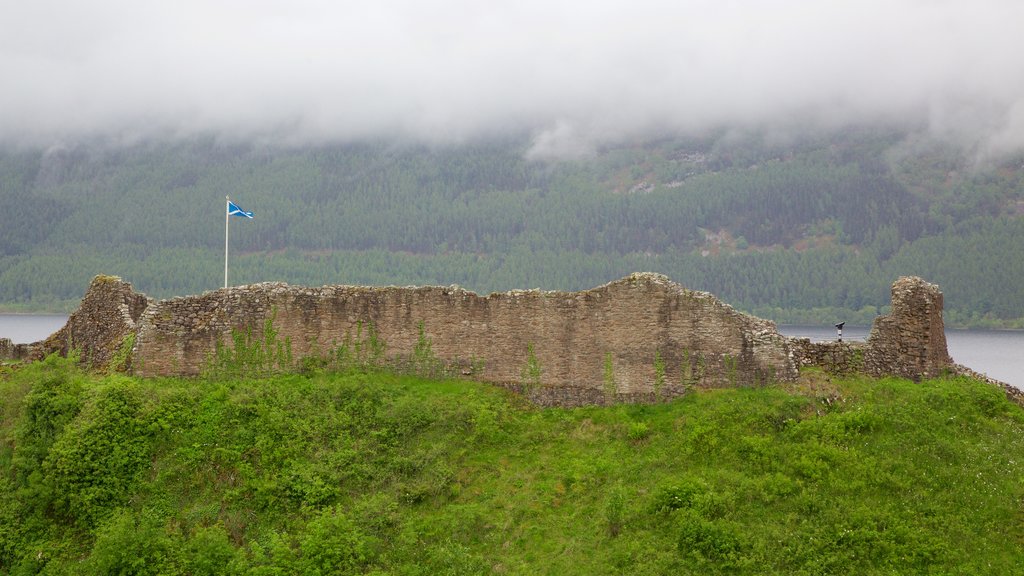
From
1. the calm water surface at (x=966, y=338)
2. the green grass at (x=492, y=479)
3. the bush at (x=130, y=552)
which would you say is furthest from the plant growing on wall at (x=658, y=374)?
the calm water surface at (x=966, y=338)

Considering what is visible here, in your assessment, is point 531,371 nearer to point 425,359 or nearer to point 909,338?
point 425,359

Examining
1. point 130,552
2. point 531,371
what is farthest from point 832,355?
point 130,552

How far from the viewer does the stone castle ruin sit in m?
26.7

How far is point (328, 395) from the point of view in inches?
1056

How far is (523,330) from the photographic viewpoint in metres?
28.0

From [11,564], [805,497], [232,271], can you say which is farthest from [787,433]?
[232,271]

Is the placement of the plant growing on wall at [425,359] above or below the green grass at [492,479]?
above

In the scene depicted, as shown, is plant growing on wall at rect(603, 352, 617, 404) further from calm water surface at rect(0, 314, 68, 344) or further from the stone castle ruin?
calm water surface at rect(0, 314, 68, 344)

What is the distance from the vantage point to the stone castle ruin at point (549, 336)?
2673 cm

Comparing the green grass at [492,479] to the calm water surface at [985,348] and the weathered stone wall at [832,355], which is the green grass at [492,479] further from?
the calm water surface at [985,348]

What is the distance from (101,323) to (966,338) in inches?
5336

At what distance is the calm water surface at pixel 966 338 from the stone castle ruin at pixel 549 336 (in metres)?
59.1

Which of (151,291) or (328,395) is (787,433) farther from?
(151,291)

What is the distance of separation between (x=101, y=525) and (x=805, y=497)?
1736 cm
